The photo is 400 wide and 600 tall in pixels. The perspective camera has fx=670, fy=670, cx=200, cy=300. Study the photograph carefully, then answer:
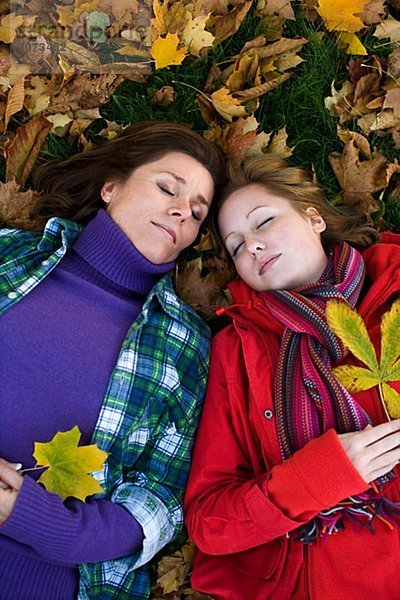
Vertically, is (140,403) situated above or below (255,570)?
above

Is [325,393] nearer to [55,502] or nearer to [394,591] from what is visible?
[394,591]

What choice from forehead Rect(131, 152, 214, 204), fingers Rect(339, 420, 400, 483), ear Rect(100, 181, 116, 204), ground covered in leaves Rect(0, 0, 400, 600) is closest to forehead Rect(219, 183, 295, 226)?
forehead Rect(131, 152, 214, 204)

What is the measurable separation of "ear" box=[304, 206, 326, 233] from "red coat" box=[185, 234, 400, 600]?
0.68ft

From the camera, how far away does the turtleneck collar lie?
251 cm

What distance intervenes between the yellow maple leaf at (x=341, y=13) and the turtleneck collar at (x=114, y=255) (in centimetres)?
134

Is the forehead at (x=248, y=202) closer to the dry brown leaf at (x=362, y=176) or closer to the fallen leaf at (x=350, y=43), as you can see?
the dry brown leaf at (x=362, y=176)

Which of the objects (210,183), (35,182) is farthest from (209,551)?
(35,182)

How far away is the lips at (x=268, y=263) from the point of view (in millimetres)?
2428

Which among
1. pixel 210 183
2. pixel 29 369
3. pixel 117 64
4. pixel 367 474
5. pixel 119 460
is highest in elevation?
pixel 117 64

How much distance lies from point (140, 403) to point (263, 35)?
5.77ft

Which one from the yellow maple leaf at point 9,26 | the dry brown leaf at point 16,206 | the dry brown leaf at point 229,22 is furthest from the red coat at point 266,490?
the yellow maple leaf at point 9,26

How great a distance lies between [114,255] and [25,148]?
0.77 meters

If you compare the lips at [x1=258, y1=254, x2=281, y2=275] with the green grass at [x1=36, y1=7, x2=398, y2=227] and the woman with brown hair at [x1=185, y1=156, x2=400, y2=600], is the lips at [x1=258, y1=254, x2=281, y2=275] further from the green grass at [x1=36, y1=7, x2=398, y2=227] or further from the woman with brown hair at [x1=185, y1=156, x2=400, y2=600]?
the green grass at [x1=36, y1=7, x2=398, y2=227]

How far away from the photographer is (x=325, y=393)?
224 cm
